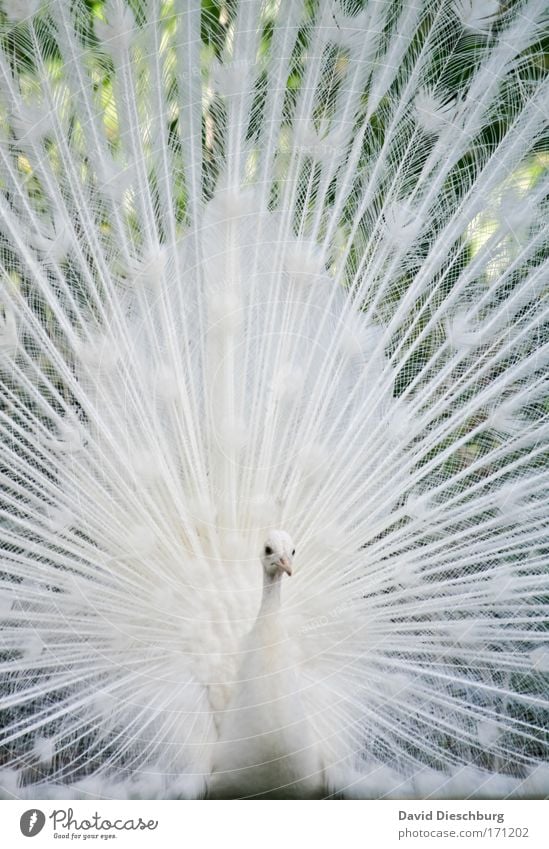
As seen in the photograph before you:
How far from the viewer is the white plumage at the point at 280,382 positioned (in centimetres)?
177

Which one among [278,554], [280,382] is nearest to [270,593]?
[278,554]

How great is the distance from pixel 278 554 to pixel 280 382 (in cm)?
46

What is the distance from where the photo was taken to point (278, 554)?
5.18 feet

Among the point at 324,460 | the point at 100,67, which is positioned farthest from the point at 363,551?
the point at 100,67

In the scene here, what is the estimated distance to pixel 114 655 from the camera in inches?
71.2

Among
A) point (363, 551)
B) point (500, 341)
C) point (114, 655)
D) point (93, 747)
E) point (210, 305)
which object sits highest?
point (210, 305)

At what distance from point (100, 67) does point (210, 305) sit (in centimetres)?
47

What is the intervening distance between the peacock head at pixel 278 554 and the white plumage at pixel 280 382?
127 millimetres
